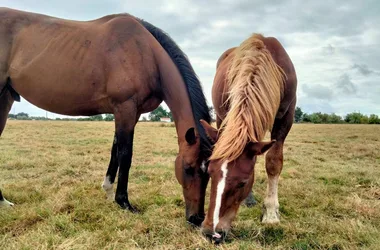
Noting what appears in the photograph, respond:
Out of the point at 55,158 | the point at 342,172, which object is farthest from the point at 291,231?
A: the point at 55,158

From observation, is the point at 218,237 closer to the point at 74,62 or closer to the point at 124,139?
the point at 124,139

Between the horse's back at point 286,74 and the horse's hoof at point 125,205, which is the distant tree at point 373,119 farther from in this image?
the horse's hoof at point 125,205

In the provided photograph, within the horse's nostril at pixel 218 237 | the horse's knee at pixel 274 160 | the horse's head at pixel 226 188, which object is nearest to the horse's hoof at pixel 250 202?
the horse's knee at pixel 274 160

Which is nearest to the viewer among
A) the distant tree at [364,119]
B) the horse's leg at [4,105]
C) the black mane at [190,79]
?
the black mane at [190,79]

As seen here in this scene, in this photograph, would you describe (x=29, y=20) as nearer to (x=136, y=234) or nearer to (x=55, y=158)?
(x=136, y=234)

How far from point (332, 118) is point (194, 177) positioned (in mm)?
46718

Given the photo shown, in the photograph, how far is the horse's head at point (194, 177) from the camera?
3.59m

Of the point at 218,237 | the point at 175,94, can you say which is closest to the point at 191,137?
the point at 175,94

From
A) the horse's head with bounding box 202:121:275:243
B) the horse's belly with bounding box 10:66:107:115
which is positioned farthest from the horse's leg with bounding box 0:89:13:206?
the horse's head with bounding box 202:121:275:243

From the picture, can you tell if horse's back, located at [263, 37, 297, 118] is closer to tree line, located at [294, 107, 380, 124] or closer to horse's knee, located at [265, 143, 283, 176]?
horse's knee, located at [265, 143, 283, 176]

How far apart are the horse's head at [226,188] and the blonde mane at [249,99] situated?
0.26 ft

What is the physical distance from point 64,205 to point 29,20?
8.88 feet

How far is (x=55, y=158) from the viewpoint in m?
8.38

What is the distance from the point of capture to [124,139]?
418 centimetres
